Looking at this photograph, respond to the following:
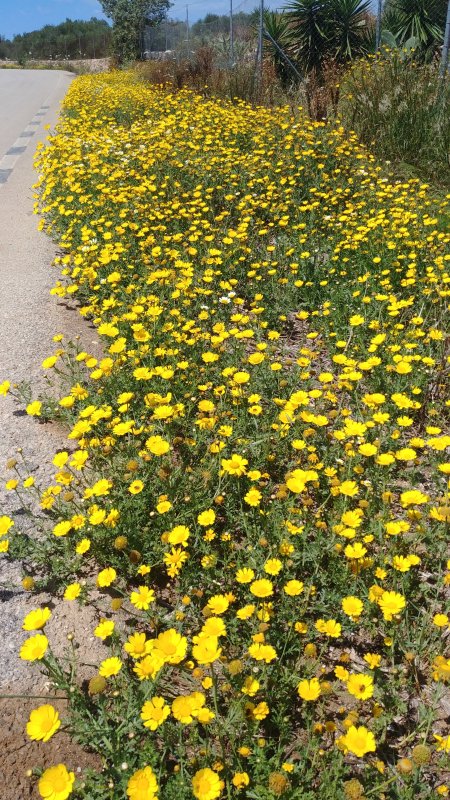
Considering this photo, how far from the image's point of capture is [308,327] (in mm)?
4773

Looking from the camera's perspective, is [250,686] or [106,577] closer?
[250,686]

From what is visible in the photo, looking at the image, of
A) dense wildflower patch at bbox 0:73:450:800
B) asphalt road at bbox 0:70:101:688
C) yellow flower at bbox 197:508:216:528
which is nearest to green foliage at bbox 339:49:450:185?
dense wildflower patch at bbox 0:73:450:800

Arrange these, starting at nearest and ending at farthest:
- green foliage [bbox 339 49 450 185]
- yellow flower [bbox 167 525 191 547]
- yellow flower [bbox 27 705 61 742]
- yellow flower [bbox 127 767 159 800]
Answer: yellow flower [bbox 127 767 159 800]
yellow flower [bbox 27 705 61 742]
yellow flower [bbox 167 525 191 547]
green foliage [bbox 339 49 450 185]

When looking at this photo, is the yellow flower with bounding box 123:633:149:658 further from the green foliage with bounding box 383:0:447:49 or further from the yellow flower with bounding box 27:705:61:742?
the green foliage with bounding box 383:0:447:49

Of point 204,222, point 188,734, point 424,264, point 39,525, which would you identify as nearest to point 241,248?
point 204,222

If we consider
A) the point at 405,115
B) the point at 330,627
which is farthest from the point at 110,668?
the point at 405,115

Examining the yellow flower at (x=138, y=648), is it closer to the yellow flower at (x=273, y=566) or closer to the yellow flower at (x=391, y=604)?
the yellow flower at (x=273, y=566)

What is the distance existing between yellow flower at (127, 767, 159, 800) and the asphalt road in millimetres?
703

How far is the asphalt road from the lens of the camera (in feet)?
7.75

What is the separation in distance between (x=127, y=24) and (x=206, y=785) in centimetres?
3687

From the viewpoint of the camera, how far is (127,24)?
3094 centimetres

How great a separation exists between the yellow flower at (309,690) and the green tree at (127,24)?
32.2 meters

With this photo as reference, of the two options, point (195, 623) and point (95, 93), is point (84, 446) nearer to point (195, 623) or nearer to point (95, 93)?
point (195, 623)

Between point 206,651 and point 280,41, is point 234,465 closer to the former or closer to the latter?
point 206,651
